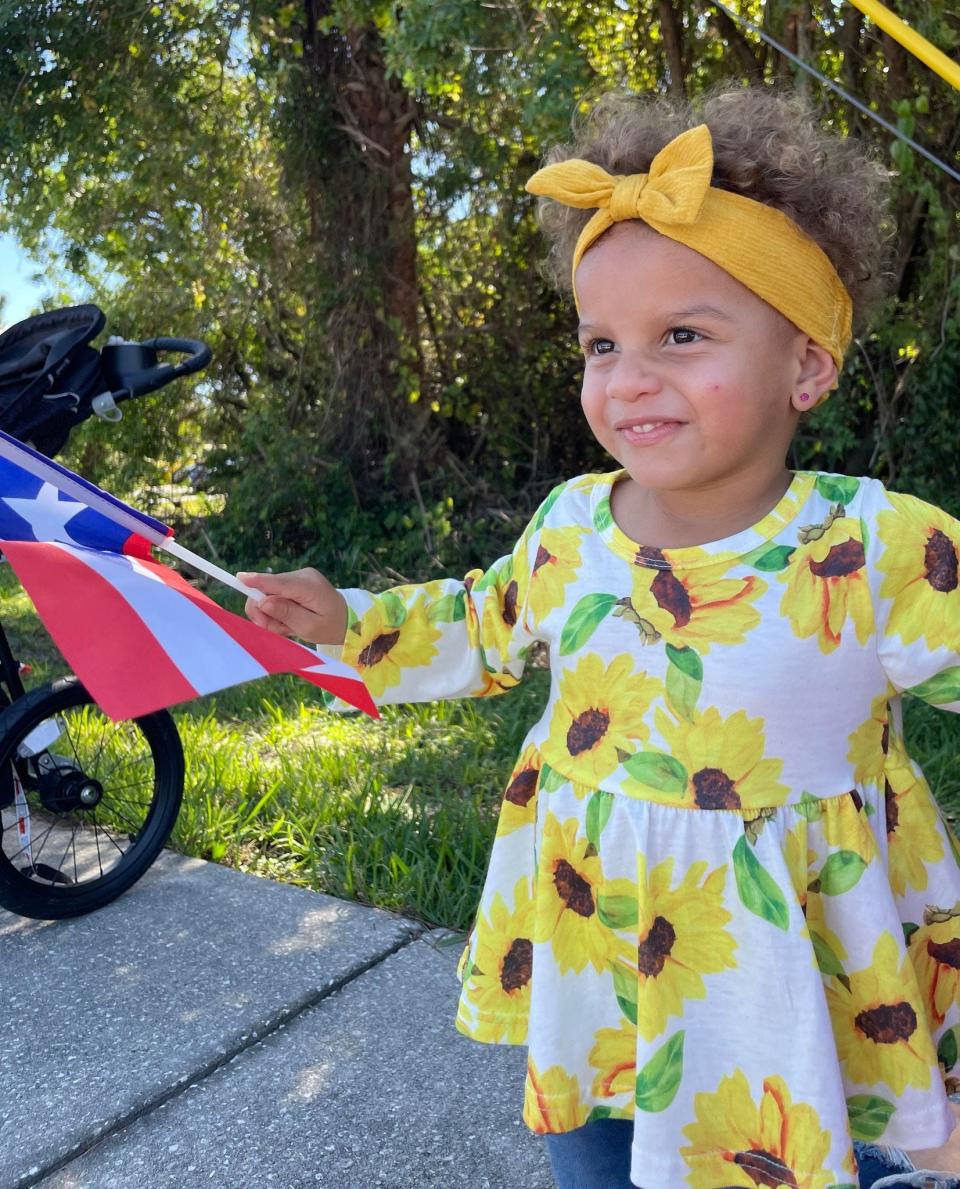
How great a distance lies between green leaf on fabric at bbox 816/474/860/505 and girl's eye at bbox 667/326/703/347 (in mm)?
243

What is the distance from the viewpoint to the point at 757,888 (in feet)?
4.24

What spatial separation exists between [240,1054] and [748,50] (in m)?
4.21

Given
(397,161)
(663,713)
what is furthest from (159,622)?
(397,161)

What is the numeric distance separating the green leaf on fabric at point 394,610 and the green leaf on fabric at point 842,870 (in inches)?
23.8

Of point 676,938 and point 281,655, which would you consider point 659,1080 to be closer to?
point 676,938

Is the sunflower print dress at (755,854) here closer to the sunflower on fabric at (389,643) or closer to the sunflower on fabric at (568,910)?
the sunflower on fabric at (568,910)

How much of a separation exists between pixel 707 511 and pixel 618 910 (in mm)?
483

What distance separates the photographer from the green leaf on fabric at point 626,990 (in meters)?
1.39

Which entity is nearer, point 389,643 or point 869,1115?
point 869,1115

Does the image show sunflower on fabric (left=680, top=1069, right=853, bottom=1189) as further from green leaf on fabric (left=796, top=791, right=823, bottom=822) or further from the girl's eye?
the girl's eye

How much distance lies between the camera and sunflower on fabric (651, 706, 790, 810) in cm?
132

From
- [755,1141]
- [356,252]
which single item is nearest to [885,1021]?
[755,1141]

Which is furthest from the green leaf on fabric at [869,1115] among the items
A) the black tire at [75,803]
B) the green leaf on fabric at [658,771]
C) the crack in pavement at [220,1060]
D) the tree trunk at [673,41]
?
the tree trunk at [673,41]

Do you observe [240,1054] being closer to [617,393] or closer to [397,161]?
[617,393]
